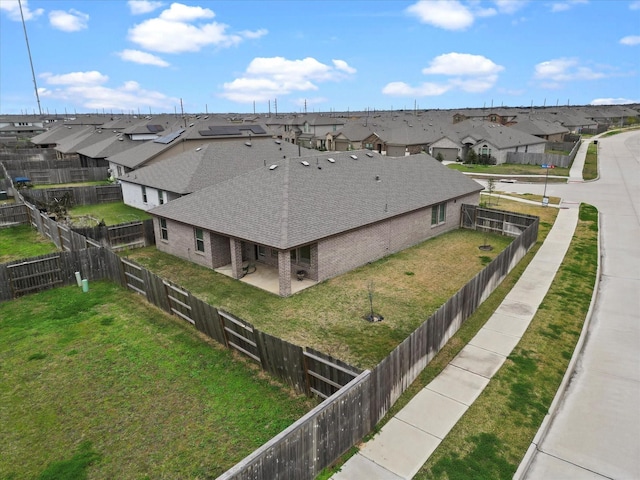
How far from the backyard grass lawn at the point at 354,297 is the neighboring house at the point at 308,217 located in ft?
2.92

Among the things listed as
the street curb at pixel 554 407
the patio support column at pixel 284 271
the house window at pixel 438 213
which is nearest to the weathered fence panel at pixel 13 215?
the patio support column at pixel 284 271

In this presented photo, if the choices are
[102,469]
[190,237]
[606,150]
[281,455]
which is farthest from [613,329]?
[606,150]

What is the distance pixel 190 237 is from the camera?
21.8 m

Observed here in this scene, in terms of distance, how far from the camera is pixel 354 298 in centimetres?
1725

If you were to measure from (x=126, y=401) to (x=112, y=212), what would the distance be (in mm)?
25651

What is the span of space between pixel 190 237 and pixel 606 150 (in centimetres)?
7605

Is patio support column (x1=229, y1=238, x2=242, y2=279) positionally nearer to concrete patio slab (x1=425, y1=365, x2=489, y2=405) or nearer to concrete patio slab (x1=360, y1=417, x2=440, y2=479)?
concrete patio slab (x1=425, y1=365, x2=489, y2=405)

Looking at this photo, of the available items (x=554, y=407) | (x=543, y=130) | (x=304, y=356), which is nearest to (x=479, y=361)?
(x=554, y=407)

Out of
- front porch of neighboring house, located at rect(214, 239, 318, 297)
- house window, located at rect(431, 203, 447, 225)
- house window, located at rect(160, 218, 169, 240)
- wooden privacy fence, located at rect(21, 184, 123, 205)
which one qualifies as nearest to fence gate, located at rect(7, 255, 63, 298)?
house window, located at rect(160, 218, 169, 240)

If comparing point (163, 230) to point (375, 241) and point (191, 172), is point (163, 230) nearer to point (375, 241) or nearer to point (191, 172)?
point (191, 172)

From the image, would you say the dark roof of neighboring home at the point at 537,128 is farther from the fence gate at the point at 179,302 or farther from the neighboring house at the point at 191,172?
the fence gate at the point at 179,302

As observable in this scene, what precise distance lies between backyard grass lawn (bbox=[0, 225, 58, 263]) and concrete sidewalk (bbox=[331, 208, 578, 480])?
22.2 meters

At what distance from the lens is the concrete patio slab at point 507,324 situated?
14.2 metres

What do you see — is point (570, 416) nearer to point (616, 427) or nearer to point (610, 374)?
point (616, 427)
